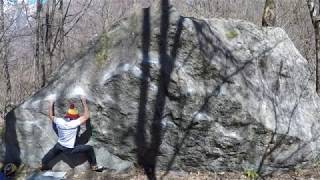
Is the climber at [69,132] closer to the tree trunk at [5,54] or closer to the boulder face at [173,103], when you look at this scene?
the boulder face at [173,103]

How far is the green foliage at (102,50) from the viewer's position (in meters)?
7.48

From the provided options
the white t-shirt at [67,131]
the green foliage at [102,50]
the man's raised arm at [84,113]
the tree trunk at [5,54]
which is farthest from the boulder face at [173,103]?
the tree trunk at [5,54]

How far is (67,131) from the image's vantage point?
7.13 meters

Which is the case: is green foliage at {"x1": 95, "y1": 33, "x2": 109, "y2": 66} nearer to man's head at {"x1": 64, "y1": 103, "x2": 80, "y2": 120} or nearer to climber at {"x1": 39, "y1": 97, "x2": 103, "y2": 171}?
climber at {"x1": 39, "y1": 97, "x2": 103, "y2": 171}

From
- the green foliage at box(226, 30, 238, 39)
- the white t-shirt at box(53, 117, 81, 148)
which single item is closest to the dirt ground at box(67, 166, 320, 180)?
the white t-shirt at box(53, 117, 81, 148)

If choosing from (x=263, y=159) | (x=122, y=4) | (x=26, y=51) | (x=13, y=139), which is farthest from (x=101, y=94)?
(x=122, y=4)

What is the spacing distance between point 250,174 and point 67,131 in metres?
3.25

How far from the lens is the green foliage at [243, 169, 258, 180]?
7.57 meters

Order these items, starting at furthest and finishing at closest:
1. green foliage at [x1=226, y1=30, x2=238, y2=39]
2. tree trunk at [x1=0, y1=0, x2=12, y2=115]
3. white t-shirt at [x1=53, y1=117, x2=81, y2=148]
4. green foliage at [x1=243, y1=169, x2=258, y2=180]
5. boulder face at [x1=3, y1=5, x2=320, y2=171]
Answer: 1. tree trunk at [x1=0, y1=0, x2=12, y2=115]
2. green foliage at [x1=226, y1=30, x2=238, y2=39]
3. green foliage at [x1=243, y1=169, x2=258, y2=180]
4. boulder face at [x1=3, y1=5, x2=320, y2=171]
5. white t-shirt at [x1=53, y1=117, x2=81, y2=148]

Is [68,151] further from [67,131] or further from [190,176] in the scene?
[190,176]

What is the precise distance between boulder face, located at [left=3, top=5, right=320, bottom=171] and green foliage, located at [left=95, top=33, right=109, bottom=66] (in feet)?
0.06

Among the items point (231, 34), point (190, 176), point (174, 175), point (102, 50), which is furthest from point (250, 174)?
point (102, 50)

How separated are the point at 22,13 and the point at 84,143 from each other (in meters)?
16.6

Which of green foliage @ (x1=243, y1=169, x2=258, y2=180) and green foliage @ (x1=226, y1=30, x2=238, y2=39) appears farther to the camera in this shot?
green foliage @ (x1=226, y1=30, x2=238, y2=39)
